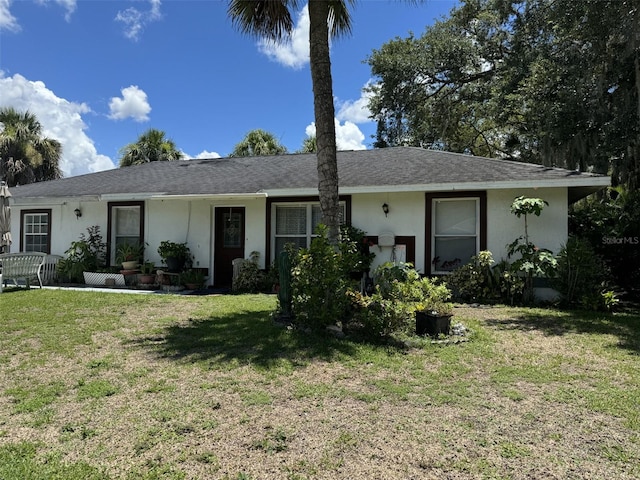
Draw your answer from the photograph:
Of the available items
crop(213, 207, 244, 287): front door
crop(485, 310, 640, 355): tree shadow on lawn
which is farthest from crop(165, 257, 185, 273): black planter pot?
crop(485, 310, 640, 355): tree shadow on lawn

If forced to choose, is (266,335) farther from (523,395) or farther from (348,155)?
(348,155)

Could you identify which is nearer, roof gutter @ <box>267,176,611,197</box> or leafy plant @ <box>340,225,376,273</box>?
roof gutter @ <box>267,176,611,197</box>

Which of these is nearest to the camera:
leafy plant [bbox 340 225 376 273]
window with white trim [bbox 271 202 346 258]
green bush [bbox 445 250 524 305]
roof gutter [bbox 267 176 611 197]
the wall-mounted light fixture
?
roof gutter [bbox 267 176 611 197]

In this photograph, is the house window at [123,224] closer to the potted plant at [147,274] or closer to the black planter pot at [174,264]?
the potted plant at [147,274]

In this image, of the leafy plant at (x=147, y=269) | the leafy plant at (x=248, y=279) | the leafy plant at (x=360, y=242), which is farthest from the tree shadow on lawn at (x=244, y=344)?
the leafy plant at (x=147, y=269)

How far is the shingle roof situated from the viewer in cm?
918

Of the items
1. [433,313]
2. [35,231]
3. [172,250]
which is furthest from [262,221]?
[35,231]

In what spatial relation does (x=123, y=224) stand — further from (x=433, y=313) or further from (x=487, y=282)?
(x=487, y=282)

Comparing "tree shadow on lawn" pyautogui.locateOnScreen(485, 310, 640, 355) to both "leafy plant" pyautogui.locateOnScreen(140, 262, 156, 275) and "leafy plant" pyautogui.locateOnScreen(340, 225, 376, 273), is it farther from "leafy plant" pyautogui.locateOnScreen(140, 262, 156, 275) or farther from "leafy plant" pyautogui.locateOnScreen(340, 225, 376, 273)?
"leafy plant" pyautogui.locateOnScreen(140, 262, 156, 275)

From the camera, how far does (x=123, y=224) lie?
12227mm

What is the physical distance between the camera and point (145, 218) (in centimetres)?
1184

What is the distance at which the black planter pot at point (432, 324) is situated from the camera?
5.74m

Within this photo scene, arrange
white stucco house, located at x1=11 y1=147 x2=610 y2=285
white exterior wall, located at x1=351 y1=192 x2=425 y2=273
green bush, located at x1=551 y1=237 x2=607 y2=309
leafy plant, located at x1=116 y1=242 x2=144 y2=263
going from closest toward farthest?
green bush, located at x1=551 y1=237 x2=607 y2=309
white stucco house, located at x1=11 y1=147 x2=610 y2=285
white exterior wall, located at x1=351 y1=192 x2=425 y2=273
leafy plant, located at x1=116 y1=242 x2=144 y2=263

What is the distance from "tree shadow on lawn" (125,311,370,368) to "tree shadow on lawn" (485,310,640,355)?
317 centimetres
